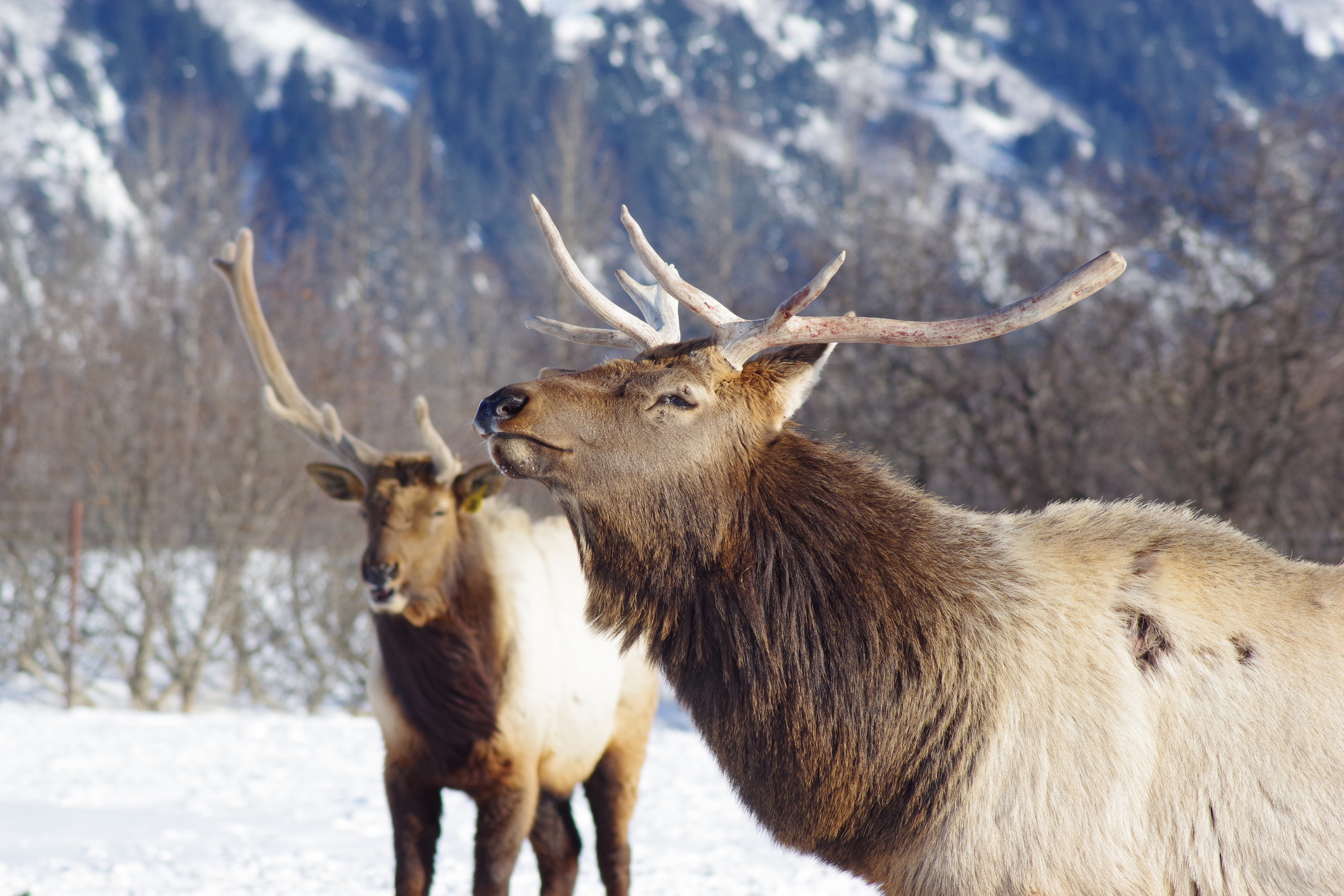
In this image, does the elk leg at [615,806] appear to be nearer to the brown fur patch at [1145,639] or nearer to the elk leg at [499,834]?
the elk leg at [499,834]

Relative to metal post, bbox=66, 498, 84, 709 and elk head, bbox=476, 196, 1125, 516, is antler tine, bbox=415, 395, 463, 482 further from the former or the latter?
metal post, bbox=66, 498, 84, 709

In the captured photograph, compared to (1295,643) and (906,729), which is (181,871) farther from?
(1295,643)

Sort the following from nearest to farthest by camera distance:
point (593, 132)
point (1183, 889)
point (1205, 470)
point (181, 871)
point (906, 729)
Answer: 1. point (1183, 889)
2. point (906, 729)
3. point (181, 871)
4. point (1205, 470)
5. point (593, 132)

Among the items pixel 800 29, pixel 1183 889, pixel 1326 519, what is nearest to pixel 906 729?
pixel 1183 889

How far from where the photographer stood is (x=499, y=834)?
4746 millimetres

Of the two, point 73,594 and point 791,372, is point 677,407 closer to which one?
point 791,372

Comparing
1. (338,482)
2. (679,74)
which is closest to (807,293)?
(338,482)

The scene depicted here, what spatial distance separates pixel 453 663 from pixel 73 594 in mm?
8468

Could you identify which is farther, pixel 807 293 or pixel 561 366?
pixel 561 366

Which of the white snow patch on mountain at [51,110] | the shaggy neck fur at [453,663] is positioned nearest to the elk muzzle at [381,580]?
the shaggy neck fur at [453,663]

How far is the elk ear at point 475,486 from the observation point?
17.9 ft

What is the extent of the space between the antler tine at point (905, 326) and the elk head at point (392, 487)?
8.16 ft

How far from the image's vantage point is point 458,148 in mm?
61875

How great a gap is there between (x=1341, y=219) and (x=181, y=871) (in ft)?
39.9
